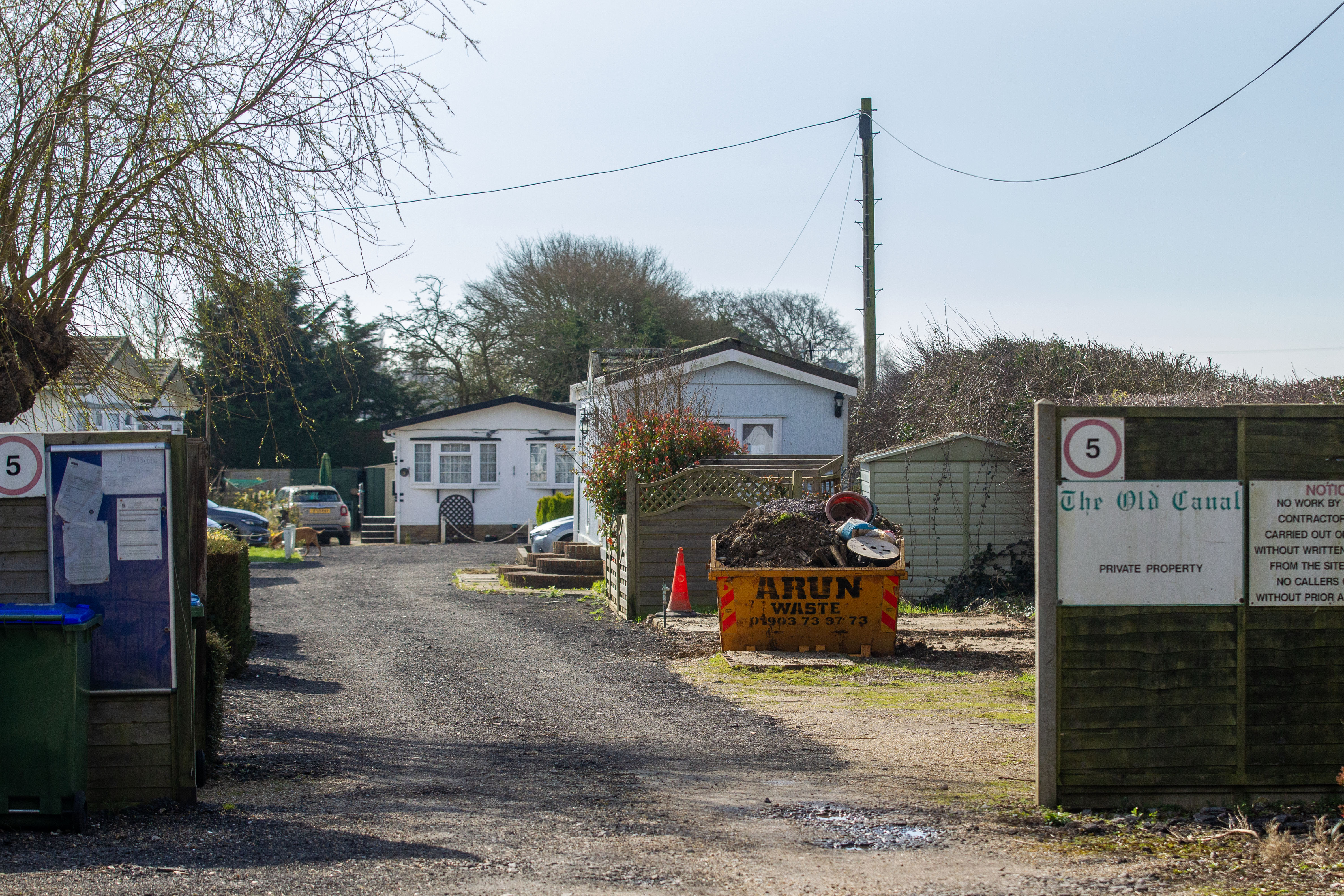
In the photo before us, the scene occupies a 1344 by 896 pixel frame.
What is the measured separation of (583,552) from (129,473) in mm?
14360

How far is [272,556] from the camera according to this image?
25.4 metres

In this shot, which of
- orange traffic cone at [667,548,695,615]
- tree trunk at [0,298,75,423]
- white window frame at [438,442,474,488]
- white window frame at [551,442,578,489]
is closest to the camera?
tree trunk at [0,298,75,423]

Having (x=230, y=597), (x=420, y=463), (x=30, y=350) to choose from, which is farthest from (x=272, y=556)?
(x=30, y=350)

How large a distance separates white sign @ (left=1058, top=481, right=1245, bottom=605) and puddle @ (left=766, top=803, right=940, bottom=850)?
126cm

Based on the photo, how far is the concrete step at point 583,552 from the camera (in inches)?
765

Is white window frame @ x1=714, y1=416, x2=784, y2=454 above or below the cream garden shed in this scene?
above

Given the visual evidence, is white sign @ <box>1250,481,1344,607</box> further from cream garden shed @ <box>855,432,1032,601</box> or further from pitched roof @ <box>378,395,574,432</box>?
pitched roof @ <box>378,395,574,432</box>

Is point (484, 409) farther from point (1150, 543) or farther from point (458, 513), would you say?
point (1150, 543)

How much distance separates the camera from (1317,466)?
17.1 ft

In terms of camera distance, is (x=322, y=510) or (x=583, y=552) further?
(x=322, y=510)

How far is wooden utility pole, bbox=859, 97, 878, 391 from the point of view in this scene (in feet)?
68.4

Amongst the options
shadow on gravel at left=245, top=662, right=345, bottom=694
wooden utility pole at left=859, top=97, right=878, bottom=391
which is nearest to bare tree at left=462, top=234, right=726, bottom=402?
wooden utility pole at left=859, top=97, right=878, bottom=391

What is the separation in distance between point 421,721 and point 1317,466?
570 cm

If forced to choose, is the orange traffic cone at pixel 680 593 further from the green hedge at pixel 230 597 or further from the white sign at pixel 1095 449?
the white sign at pixel 1095 449
